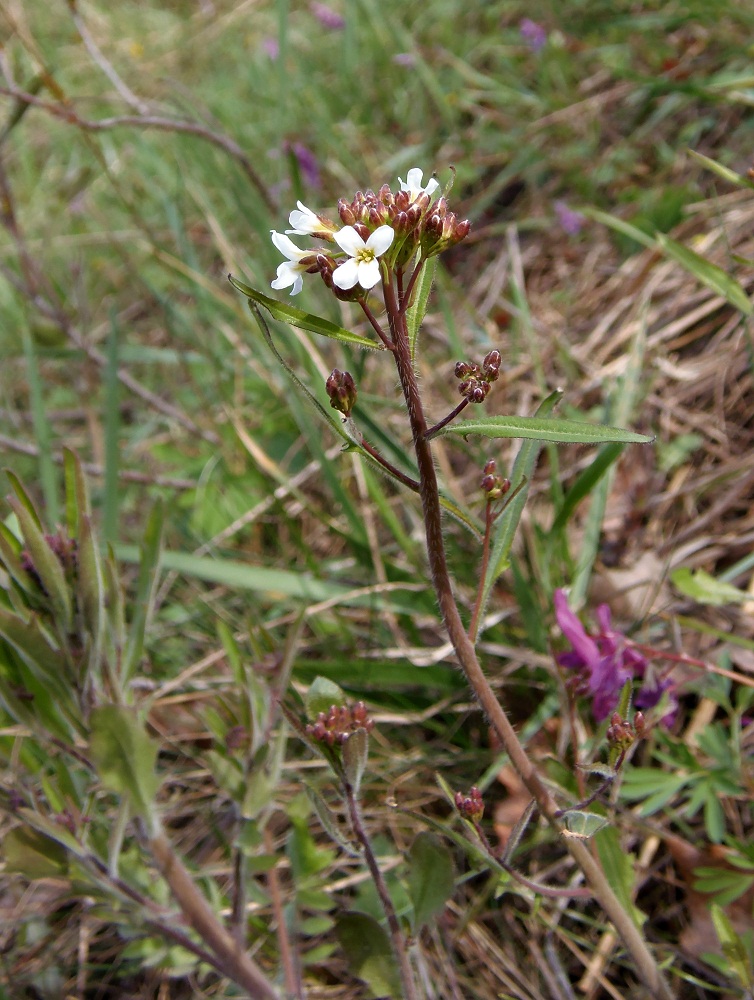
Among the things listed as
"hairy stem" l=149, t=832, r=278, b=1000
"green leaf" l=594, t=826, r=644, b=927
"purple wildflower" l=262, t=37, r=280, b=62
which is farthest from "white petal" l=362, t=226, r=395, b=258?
"purple wildflower" l=262, t=37, r=280, b=62

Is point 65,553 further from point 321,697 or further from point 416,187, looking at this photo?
point 416,187

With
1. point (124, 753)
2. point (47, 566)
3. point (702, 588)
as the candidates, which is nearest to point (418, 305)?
point (47, 566)

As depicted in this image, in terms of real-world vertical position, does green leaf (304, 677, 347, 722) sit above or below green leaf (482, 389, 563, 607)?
below

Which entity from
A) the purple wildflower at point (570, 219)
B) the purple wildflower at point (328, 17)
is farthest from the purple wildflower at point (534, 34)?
the purple wildflower at point (328, 17)

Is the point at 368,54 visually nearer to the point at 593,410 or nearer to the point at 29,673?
the point at 593,410

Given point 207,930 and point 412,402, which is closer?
point 412,402

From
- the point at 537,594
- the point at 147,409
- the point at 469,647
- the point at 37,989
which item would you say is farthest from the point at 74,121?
the point at 37,989

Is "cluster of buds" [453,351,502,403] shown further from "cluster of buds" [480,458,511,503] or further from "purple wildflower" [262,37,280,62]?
"purple wildflower" [262,37,280,62]
